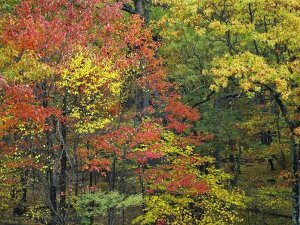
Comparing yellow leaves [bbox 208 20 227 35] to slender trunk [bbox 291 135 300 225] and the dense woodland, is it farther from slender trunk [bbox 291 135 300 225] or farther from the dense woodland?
slender trunk [bbox 291 135 300 225]

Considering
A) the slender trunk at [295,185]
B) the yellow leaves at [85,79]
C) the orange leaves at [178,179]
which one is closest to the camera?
the yellow leaves at [85,79]

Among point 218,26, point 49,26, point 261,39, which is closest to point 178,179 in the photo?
point 218,26

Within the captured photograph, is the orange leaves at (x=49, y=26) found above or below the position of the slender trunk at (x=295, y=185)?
above

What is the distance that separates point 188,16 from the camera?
17.8 metres

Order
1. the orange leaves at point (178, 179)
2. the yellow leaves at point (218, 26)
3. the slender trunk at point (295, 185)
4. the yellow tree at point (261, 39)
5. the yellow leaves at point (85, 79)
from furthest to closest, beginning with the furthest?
the orange leaves at point (178, 179) → the slender trunk at point (295, 185) → the yellow leaves at point (218, 26) → the yellow tree at point (261, 39) → the yellow leaves at point (85, 79)

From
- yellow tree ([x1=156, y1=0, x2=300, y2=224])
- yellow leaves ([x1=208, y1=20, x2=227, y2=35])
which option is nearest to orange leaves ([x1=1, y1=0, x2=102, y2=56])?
yellow tree ([x1=156, y1=0, x2=300, y2=224])

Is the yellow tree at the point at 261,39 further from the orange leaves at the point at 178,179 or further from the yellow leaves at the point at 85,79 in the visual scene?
the orange leaves at the point at 178,179

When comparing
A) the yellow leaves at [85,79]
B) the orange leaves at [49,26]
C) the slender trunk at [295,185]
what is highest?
the orange leaves at [49,26]

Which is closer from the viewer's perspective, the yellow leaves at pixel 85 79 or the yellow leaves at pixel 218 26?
the yellow leaves at pixel 85 79

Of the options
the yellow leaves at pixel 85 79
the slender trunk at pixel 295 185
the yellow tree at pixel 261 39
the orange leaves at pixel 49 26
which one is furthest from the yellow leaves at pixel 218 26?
the slender trunk at pixel 295 185

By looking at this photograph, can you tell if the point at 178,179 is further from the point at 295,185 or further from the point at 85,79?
the point at 85,79

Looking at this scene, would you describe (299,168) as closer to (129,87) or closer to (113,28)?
(129,87)

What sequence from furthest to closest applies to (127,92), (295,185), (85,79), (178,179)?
1. (127,92)
2. (178,179)
3. (295,185)
4. (85,79)

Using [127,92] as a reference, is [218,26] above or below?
above
